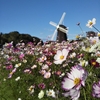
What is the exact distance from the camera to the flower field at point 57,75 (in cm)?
57

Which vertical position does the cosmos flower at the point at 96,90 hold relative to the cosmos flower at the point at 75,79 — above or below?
below

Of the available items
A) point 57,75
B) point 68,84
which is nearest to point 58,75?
point 57,75

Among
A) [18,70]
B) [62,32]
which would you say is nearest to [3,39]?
[62,32]

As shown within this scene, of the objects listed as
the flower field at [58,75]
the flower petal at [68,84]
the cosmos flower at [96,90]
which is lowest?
the cosmos flower at [96,90]

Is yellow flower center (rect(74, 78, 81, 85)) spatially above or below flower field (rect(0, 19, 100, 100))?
below

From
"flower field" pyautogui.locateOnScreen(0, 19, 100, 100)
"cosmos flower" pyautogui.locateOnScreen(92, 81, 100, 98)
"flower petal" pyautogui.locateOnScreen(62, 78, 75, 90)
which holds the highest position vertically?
"flower field" pyautogui.locateOnScreen(0, 19, 100, 100)

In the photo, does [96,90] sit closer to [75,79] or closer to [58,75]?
[75,79]

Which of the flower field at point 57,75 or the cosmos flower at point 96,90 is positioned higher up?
the flower field at point 57,75

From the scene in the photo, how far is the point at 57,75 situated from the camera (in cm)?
297

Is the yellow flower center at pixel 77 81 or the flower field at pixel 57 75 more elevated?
the flower field at pixel 57 75

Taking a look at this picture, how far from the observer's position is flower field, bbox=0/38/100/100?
57 cm

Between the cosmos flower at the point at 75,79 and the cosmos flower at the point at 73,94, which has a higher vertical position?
the cosmos flower at the point at 75,79

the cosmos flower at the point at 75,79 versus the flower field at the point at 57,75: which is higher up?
the flower field at the point at 57,75

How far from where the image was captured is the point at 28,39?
21.9 metres
